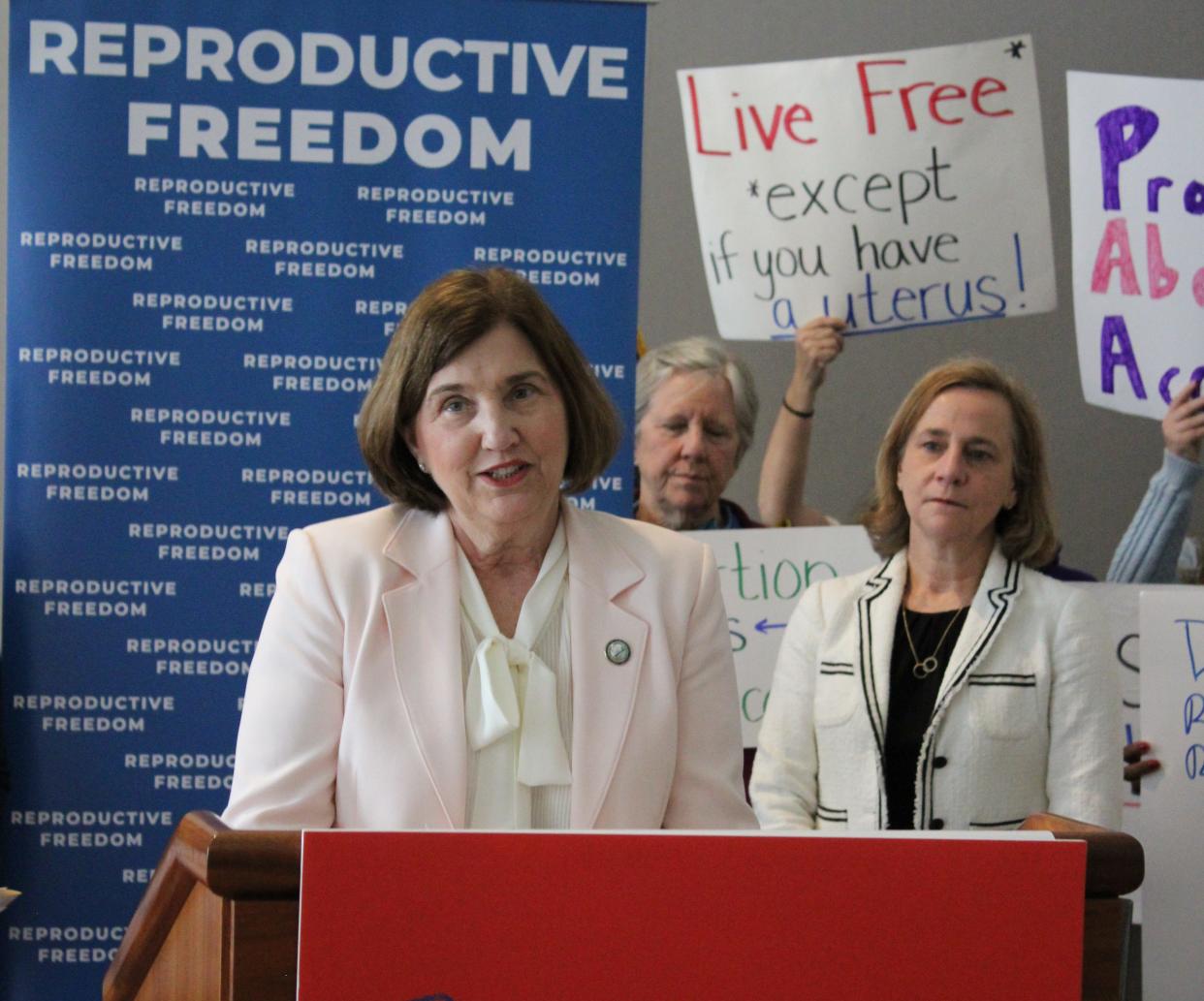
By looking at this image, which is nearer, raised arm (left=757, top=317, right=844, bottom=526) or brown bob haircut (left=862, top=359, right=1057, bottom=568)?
brown bob haircut (left=862, top=359, right=1057, bottom=568)

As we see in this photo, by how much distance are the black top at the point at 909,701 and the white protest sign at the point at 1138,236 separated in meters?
0.94

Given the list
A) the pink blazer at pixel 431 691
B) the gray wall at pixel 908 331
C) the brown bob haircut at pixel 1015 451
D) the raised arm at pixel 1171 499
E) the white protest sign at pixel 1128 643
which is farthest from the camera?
the gray wall at pixel 908 331

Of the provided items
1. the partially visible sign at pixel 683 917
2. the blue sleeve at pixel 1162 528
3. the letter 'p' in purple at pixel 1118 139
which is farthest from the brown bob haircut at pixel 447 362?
the letter 'p' in purple at pixel 1118 139

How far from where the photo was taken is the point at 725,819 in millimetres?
1707

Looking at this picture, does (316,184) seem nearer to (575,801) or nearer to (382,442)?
(382,442)

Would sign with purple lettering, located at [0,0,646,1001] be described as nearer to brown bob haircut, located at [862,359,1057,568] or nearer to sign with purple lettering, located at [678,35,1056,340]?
sign with purple lettering, located at [678,35,1056,340]

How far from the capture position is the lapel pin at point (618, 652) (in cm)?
172

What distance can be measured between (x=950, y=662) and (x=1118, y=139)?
1.40 m

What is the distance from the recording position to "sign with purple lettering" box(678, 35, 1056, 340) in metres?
3.23

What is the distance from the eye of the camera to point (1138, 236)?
3225 millimetres

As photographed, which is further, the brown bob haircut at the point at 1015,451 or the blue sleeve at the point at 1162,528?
the blue sleeve at the point at 1162,528

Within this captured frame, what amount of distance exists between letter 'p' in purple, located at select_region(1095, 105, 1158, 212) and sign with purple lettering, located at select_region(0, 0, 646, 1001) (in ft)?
3.42

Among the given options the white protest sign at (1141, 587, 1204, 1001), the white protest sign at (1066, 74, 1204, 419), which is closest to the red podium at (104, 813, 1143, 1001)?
the white protest sign at (1141, 587, 1204, 1001)

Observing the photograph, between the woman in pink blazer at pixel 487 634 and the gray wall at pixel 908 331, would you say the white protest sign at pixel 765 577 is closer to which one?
the gray wall at pixel 908 331
